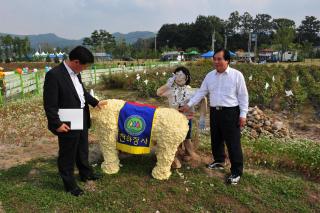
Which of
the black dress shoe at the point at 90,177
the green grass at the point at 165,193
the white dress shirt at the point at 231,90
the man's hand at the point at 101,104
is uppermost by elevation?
the white dress shirt at the point at 231,90

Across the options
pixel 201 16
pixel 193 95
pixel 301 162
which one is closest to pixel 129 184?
pixel 193 95

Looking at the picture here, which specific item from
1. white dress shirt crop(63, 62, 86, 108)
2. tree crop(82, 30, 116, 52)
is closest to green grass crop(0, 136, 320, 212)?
white dress shirt crop(63, 62, 86, 108)

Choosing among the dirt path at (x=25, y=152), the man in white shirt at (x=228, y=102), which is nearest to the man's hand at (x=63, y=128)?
the man in white shirt at (x=228, y=102)

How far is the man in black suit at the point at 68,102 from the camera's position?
345cm

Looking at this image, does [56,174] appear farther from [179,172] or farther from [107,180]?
[179,172]

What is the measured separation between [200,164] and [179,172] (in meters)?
0.46

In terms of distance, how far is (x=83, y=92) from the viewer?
12.9 ft

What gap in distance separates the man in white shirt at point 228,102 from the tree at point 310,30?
251 ft

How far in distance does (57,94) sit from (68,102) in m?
0.18

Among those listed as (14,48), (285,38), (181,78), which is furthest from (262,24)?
(181,78)

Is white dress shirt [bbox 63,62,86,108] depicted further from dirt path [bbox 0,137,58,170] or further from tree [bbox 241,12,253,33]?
tree [bbox 241,12,253,33]

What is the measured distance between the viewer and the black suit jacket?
11.3 ft

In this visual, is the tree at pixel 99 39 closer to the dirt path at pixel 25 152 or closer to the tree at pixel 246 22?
the tree at pixel 246 22

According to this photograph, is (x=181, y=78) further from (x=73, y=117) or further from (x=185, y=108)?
(x=73, y=117)
